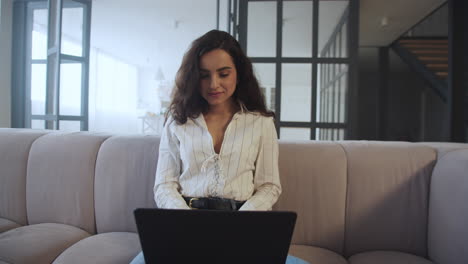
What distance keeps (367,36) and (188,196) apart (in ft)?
16.2

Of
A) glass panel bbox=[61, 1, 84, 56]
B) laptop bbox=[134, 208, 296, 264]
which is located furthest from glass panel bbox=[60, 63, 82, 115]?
laptop bbox=[134, 208, 296, 264]

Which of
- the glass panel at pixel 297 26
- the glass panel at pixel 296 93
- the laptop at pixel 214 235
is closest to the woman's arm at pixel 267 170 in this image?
the laptop at pixel 214 235

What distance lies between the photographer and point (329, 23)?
2357 mm

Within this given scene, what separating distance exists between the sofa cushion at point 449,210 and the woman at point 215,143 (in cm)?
56

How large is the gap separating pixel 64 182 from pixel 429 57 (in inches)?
198

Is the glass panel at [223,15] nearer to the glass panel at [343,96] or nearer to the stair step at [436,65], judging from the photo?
→ the glass panel at [343,96]

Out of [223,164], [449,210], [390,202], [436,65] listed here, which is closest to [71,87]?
[223,164]

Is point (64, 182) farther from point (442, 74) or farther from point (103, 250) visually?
point (442, 74)

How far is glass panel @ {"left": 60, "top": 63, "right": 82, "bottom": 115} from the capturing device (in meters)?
3.32

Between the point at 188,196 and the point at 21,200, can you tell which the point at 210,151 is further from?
the point at 21,200

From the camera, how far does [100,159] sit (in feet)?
4.55

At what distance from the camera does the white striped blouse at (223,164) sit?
100 cm

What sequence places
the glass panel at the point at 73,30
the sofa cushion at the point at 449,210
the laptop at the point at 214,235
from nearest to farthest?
1. the laptop at the point at 214,235
2. the sofa cushion at the point at 449,210
3. the glass panel at the point at 73,30

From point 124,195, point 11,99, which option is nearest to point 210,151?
point 124,195
